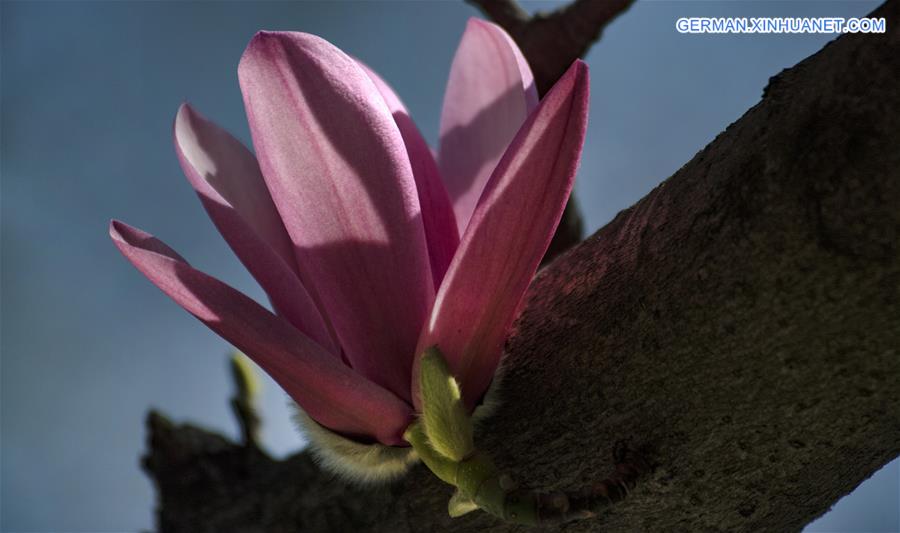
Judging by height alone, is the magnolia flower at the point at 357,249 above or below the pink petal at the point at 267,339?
above

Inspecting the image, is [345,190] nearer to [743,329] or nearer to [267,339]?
[267,339]

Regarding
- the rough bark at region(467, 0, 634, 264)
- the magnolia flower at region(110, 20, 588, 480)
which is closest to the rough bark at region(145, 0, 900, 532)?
the magnolia flower at region(110, 20, 588, 480)

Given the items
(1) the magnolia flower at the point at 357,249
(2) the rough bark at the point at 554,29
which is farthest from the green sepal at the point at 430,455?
(2) the rough bark at the point at 554,29

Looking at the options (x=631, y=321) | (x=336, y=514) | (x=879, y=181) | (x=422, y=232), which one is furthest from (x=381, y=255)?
(x=336, y=514)

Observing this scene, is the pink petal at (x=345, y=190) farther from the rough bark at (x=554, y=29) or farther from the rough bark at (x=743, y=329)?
the rough bark at (x=554, y=29)

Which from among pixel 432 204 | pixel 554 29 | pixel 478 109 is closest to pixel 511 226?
pixel 432 204

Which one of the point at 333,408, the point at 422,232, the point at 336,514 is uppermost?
the point at 422,232

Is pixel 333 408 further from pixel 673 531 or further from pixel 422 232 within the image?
pixel 673 531

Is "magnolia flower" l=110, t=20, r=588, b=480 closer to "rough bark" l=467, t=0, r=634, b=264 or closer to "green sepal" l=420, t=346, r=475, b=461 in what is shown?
"green sepal" l=420, t=346, r=475, b=461
